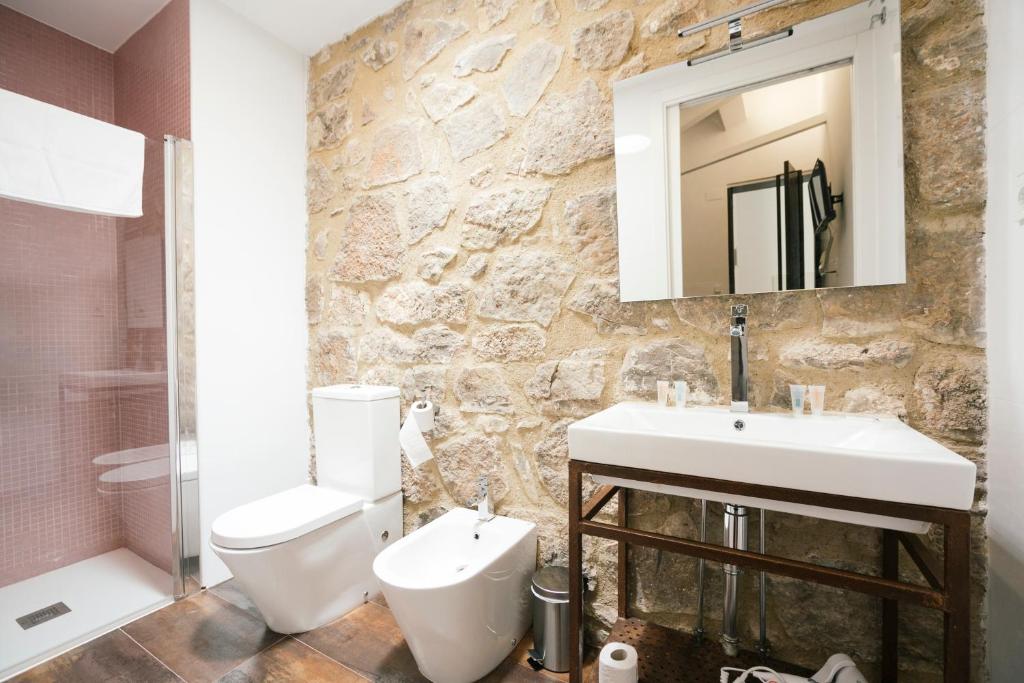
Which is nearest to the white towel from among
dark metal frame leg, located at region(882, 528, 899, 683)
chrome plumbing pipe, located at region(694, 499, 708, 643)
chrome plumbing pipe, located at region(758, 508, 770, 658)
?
chrome plumbing pipe, located at region(694, 499, 708, 643)

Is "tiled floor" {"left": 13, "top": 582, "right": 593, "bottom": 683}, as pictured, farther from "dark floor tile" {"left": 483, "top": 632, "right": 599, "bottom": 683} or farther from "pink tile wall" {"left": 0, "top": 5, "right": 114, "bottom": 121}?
"pink tile wall" {"left": 0, "top": 5, "right": 114, "bottom": 121}

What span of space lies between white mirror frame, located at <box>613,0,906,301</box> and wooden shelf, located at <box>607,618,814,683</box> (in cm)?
113

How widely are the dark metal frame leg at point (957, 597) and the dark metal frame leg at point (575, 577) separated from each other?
78cm

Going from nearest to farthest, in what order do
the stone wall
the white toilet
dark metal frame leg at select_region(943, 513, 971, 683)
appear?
dark metal frame leg at select_region(943, 513, 971, 683) → the stone wall → the white toilet

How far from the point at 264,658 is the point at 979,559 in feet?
7.23

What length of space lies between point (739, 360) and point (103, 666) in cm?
237

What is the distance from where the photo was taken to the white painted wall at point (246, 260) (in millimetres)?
2121

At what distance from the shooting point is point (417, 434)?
196 centimetres

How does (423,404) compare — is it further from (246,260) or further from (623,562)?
(246,260)

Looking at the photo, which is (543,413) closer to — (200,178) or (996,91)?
(996,91)

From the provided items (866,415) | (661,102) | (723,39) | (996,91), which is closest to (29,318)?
(661,102)

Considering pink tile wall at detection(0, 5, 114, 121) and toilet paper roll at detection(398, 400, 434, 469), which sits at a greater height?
pink tile wall at detection(0, 5, 114, 121)

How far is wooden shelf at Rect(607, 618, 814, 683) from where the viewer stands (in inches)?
55.1

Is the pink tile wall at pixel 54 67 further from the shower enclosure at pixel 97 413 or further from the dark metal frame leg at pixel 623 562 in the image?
the dark metal frame leg at pixel 623 562
